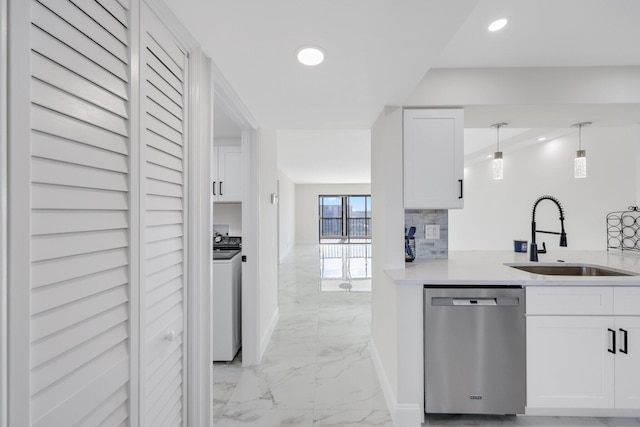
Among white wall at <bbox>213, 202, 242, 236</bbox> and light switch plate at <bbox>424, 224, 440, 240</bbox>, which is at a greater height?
white wall at <bbox>213, 202, 242, 236</bbox>

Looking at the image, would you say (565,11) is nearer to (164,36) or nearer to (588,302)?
(588,302)

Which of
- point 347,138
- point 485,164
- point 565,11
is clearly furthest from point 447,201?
point 485,164

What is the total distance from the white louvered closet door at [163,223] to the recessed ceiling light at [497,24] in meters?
1.69

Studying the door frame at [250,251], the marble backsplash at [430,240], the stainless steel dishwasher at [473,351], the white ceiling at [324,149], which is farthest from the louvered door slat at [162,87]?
the white ceiling at [324,149]

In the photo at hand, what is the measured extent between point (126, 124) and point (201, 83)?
2.14 ft

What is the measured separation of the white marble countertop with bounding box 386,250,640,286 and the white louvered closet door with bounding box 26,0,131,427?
148 centimetres

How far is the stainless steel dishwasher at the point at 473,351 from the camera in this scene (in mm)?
1869

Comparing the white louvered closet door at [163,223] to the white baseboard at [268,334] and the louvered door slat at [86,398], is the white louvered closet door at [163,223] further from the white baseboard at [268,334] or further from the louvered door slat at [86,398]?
the white baseboard at [268,334]

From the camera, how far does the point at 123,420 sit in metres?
0.93

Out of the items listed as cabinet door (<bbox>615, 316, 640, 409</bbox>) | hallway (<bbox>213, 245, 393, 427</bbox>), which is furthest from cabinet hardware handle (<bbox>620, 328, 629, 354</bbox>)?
hallway (<bbox>213, 245, 393, 427</bbox>)

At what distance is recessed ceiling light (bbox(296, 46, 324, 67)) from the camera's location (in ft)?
4.67

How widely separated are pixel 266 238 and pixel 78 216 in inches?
88.2

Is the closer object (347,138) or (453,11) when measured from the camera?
(453,11)

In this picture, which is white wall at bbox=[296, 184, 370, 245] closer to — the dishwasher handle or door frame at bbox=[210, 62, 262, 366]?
door frame at bbox=[210, 62, 262, 366]
